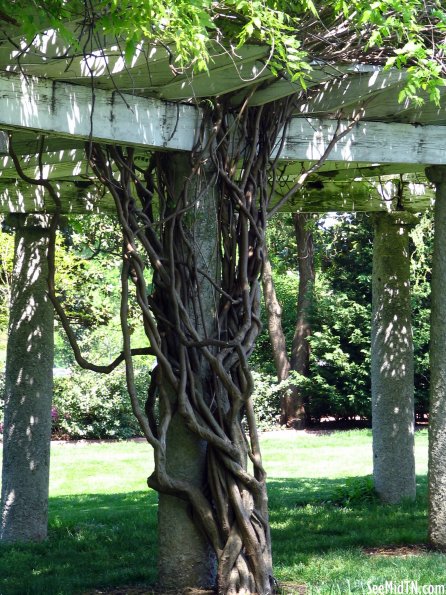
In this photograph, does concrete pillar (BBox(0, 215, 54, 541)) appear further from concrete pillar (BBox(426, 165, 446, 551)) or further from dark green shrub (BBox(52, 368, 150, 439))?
dark green shrub (BBox(52, 368, 150, 439))

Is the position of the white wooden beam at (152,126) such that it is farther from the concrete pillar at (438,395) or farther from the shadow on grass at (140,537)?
the shadow on grass at (140,537)

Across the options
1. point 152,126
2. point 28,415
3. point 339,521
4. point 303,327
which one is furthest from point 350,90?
point 303,327

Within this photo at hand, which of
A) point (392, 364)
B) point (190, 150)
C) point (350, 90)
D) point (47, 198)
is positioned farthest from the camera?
point (392, 364)

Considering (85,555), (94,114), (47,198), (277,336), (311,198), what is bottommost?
(85,555)

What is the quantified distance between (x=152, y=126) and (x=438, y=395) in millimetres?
2915

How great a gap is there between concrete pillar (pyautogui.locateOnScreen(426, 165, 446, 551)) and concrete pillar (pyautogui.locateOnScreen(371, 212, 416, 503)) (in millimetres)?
2394

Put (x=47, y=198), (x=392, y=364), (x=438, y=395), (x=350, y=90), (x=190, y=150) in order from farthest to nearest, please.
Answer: (x=392, y=364) < (x=47, y=198) < (x=438, y=395) < (x=350, y=90) < (x=190, y=150)

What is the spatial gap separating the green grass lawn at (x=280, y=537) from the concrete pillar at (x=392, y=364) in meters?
0.32

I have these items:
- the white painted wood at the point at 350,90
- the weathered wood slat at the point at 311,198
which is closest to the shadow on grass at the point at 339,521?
the weathered wood slat at the point at 311,198

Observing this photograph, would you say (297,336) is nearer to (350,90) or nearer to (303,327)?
(303,327)

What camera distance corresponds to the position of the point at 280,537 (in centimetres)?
723

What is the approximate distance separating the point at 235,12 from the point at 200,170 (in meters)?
0.96

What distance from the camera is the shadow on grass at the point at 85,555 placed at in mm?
5684

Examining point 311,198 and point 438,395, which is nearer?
point 438,395
